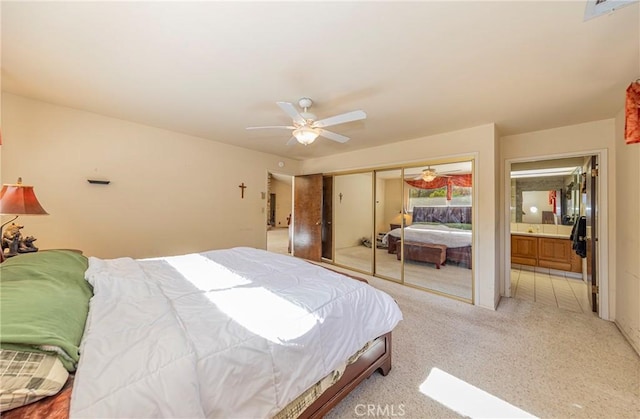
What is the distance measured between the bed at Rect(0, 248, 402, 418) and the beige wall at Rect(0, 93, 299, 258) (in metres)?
1.30

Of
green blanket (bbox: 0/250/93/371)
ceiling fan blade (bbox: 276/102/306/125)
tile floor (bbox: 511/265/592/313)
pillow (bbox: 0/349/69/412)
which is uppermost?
ceiling fan blade (bbox: 276/102/306/125)

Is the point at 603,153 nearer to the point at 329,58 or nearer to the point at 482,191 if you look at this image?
the point at 482,191

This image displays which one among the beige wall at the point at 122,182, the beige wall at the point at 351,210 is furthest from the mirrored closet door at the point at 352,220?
the beige wall at the point at 122,182

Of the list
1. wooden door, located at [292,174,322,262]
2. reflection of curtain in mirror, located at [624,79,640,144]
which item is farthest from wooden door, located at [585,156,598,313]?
wooden door, located at [292,174,322,262]

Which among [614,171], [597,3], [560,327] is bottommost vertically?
[560,327]

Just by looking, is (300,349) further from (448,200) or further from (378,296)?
(448,200)

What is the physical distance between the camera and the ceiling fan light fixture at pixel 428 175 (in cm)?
368

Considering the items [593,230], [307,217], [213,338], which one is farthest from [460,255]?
[213,338]

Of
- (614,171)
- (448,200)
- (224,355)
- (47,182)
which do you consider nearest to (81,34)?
(47,182)

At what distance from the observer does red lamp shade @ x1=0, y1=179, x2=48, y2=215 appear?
6.27 feet

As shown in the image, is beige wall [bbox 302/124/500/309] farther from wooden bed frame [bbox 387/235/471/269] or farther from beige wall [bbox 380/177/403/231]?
beige wall [bbox 380/177/403/231]

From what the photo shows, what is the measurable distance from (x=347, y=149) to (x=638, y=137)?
3345 millimetres

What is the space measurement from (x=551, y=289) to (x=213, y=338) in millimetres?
5001

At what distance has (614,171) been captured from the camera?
2.67 metres
